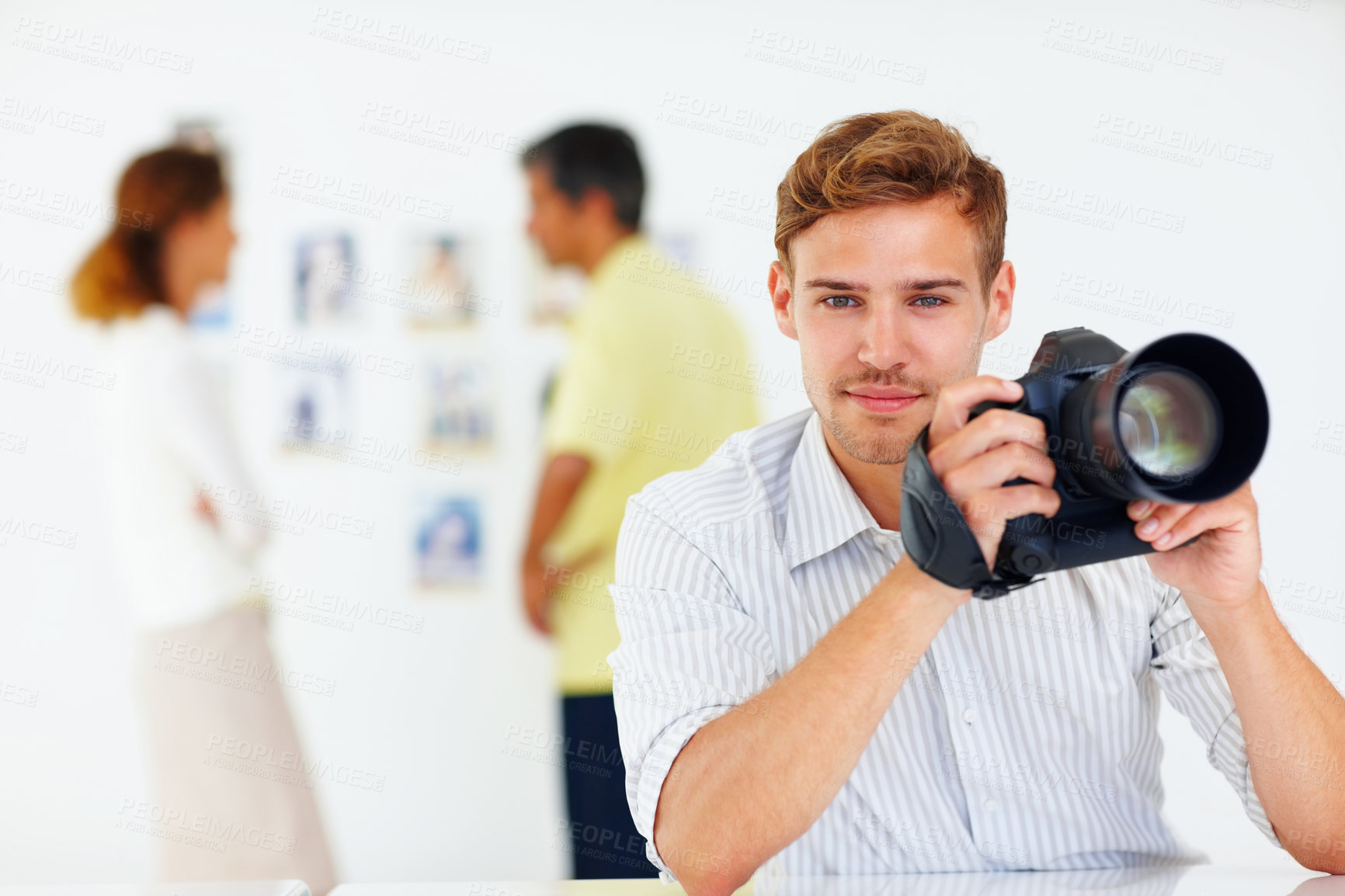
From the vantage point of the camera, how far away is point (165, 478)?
5.95 ft

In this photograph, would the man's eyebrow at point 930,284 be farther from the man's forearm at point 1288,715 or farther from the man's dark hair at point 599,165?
the man's dark hair at point 599,165

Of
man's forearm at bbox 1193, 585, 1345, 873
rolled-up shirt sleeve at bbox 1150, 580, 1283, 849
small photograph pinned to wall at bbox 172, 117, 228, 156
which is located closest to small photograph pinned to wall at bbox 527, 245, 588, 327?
small photograph pinned to wall at bbox 172, 117, 228, 156

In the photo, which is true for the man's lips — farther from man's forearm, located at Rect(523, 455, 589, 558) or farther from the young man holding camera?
man's forearm, located at Rect(523, 455, 589, 558)

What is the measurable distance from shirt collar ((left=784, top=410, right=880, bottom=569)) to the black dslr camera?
0.76 feet

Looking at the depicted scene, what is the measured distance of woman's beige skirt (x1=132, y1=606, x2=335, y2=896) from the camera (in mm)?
1929

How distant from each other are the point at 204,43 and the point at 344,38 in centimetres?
31

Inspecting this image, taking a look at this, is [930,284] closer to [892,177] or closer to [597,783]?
[892,177]

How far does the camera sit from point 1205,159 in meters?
2.19

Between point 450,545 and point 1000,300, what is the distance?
1.44 meters

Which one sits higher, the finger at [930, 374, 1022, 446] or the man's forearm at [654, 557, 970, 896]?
the finger at [930, 374, 1022, 446]

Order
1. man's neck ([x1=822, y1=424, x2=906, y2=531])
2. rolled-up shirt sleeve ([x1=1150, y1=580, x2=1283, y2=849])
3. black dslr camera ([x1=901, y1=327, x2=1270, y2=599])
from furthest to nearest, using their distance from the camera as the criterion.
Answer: man's neck ([x1=822, y1=424, x2=906, y2=531]) < rolled-up shirt sleeve ([x1=1150, y1=580, x2=1283, y2=849]) < black dslr camera ([x1=901, y1=327, x2=1270, y2=599])

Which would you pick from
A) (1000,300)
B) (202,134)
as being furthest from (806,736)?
(202,134)

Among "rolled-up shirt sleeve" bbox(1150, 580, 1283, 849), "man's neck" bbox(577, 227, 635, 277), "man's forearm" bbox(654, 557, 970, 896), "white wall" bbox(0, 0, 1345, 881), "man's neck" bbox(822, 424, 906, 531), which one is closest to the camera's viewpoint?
"man's forearm" bbox(654, 557, 970, 896)

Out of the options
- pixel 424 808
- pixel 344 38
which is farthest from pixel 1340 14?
pixel 424 808
